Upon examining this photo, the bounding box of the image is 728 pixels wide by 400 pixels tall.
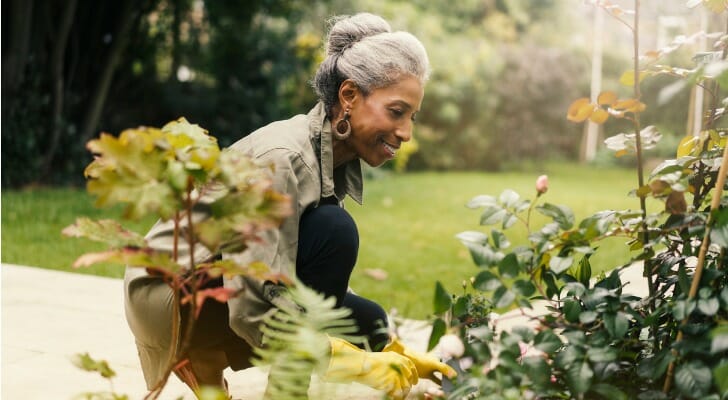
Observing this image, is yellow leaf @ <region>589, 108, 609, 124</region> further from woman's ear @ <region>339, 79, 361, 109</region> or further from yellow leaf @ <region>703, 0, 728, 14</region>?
woman's ear @ <region>339, 79, 361, 109</region>

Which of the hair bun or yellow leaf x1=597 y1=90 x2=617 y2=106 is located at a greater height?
the hair bun

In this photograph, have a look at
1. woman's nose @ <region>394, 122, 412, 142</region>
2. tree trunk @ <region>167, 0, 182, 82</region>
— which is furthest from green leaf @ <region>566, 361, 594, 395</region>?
tree trunk @ <region>167, 0, 182, 82</region>

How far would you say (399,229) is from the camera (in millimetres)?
6844

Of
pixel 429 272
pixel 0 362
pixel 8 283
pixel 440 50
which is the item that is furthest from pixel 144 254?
pixel 440 50

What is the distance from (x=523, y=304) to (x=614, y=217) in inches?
12.6

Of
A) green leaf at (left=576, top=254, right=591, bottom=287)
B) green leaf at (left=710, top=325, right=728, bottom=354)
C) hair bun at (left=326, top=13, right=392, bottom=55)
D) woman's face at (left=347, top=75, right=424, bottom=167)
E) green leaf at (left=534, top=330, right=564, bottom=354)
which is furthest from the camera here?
hair bun at (left=326, top=13, right=392, bottom=55)

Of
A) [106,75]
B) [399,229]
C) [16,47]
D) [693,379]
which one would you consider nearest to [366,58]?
[693,379]

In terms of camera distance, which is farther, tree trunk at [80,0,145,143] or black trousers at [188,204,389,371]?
tree trunk at [80,0,145,143]

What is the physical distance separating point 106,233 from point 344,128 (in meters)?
1.01

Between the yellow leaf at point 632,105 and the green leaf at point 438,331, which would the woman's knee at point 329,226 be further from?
the yellow leaf at point 632,105

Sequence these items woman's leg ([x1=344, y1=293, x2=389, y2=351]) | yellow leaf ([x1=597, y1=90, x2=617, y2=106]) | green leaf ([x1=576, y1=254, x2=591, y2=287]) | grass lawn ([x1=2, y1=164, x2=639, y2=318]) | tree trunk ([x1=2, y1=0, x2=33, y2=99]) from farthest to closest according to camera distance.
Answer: tree trunk ([x1=2, y1=0, x2=33, y2=99])
grass lawn ([x1=2, y1=164, x2=639, y2=318])
woman's leg ([x1=344, y1=293, x2=389, y2=351])
green leaf ([x1=576, y1=254, x2=591, y2=287])
yellow leaf ([x1=597, y1=90, x2=617, y2=106])

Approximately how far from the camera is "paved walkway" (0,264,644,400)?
2529 mm

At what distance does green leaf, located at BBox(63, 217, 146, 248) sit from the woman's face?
3.20ft

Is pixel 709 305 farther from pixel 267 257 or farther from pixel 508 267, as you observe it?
pixel 267 257
